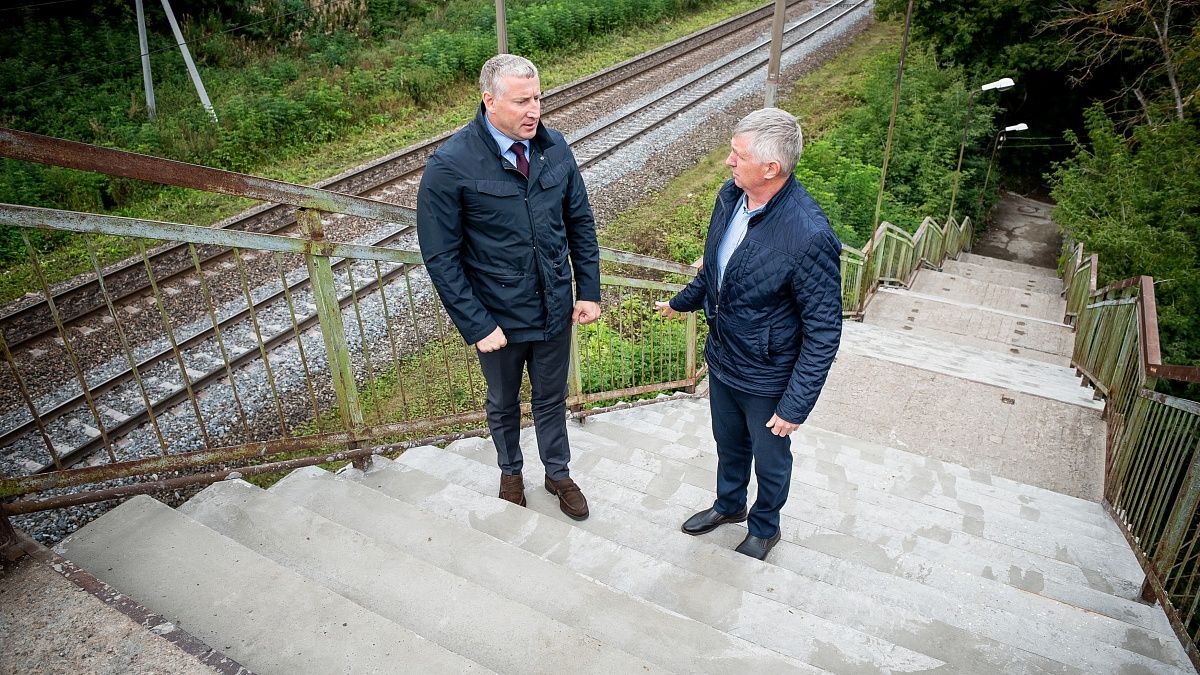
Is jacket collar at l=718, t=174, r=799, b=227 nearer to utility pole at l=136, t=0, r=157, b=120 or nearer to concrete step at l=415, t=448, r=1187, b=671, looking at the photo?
concrete step at l=415, t=448, r=1187, b=671

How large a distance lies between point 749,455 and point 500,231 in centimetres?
149

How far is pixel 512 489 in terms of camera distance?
336cm

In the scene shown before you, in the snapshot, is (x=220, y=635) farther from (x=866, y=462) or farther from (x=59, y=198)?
(x=59, y=198)

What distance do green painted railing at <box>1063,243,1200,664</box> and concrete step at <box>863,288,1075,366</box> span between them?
2.00 m

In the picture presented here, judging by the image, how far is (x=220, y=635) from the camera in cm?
202

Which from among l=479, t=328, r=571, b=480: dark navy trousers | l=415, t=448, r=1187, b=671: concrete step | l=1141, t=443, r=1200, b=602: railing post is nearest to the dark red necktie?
l=479, t=328, r=571, b=480: dark navy trousers

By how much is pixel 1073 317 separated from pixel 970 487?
8171mm

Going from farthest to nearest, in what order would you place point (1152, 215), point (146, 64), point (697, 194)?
1. point (697, 194)
2. point (146, 64)
3. point (1152, 215)

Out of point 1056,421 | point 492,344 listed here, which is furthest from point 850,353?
point 492,344

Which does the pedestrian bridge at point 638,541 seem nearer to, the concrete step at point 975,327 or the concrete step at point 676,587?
the concrete step at point 676,587

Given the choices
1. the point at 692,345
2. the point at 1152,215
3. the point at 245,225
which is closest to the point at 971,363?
the point at 692,345

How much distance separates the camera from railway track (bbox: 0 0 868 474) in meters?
3.97

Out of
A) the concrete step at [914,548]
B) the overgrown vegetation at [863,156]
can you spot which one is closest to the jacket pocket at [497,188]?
the concrete step at [914,548]

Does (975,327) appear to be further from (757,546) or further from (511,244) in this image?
(511,244)
